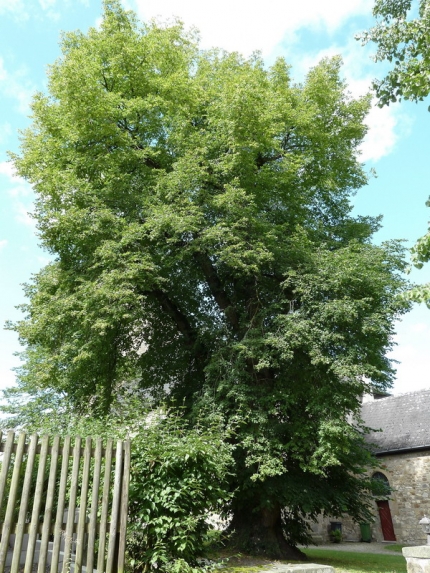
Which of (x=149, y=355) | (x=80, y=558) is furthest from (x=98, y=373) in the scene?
(x=80, y=558)

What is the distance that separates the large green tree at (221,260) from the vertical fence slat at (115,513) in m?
5.78

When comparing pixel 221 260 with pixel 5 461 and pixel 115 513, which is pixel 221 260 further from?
pixel 5 461

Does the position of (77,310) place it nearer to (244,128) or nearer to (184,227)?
(184,227)

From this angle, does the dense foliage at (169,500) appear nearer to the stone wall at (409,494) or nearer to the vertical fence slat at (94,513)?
the vertical fence slat at (94,513)

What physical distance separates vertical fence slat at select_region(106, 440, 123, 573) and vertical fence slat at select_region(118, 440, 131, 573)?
60 millimetres

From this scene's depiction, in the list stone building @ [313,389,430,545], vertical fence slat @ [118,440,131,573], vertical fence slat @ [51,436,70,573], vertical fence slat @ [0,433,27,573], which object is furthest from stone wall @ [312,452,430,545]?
vertical fence slat @ [0,433,27,573]

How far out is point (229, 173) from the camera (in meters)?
14.6

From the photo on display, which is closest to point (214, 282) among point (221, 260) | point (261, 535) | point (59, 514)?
point (221, 260)

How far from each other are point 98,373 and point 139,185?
6.22 meters

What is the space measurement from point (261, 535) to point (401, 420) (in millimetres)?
14572

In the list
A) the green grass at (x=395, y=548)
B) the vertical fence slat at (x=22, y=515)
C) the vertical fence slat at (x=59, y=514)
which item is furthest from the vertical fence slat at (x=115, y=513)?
the green grass at (x=395, y=548)

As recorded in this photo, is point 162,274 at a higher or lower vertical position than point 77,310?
higher

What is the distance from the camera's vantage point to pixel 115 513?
5855 millimetres

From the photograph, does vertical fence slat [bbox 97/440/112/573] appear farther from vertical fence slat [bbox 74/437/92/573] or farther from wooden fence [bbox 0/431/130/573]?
vertical fence slat [bbox 74/437/92/573]
